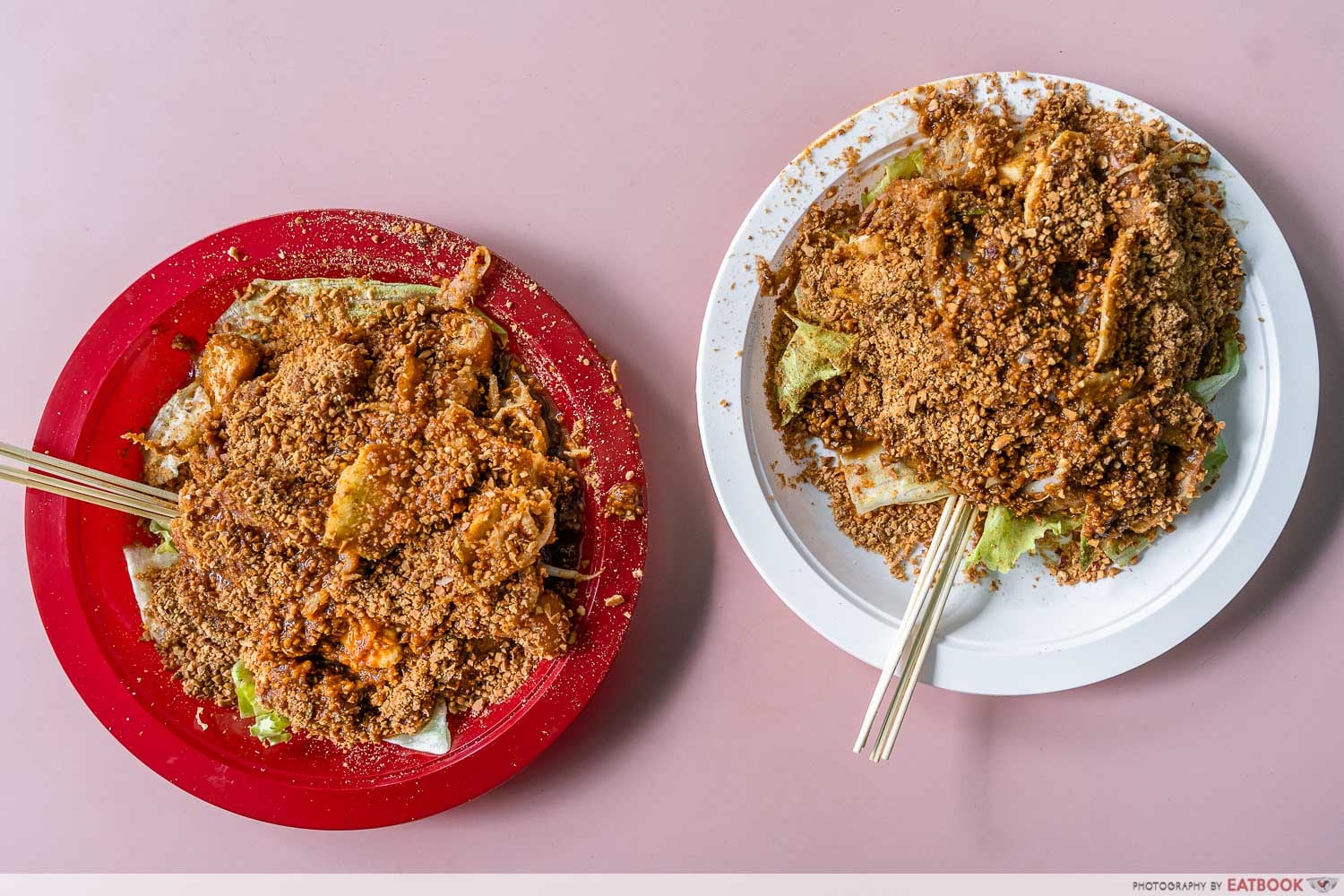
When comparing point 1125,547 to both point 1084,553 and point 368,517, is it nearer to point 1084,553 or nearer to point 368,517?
point 1084,553

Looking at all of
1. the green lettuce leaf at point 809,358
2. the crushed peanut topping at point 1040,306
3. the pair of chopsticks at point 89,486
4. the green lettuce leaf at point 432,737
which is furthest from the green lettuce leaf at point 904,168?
the pair of chopsticks at point 89,486

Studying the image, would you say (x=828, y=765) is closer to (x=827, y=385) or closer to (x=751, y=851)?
(x=751, y=851)

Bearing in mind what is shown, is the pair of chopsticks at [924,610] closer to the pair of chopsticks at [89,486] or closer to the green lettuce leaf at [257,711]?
the green lettuce leaf at [257,711]

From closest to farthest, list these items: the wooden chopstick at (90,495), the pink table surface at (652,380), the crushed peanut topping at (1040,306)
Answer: the crushed peanut topping at (1040,306), the wooden chopstick at (90,495), the pink table surface at (652,380)

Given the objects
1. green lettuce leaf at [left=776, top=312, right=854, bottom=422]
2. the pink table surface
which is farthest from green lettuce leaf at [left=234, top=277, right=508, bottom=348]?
green lettuce leaf at [left=776, top=312, right=854, bottom=422]

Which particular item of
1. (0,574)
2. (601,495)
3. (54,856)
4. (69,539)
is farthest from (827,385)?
(54,856)
